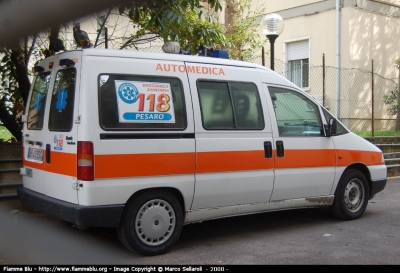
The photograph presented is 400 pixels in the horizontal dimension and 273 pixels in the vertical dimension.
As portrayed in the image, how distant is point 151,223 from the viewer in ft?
17.5

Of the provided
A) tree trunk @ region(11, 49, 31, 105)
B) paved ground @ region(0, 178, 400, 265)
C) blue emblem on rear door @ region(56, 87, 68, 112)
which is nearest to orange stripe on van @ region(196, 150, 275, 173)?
paved ground @ region(0, 178, 400, 265)

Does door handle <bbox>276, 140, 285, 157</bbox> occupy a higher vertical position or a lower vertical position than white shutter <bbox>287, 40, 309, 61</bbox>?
lower

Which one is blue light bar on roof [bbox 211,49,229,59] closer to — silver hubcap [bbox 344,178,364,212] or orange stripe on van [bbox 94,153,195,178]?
orange stripe on van [bbox 94,153,195,178]

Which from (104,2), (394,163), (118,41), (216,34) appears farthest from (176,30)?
(394,163)

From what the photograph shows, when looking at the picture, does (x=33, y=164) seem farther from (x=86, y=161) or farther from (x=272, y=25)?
(x=272, y=25)

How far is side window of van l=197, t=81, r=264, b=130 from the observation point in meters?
5.80

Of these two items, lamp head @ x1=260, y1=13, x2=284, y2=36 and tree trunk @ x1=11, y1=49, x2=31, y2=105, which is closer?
tree trunk @ x1=11, y1=49, x2=31, y2=105

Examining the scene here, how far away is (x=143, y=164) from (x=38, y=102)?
1.69 m

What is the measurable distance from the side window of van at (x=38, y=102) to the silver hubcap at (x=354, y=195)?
4360mm

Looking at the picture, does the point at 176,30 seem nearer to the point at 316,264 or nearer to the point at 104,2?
A: the point at 316,264

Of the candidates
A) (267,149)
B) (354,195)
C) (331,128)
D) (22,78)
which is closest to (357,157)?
(354,195)

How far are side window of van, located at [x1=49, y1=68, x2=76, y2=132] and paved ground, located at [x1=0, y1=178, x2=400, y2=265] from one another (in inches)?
56.2

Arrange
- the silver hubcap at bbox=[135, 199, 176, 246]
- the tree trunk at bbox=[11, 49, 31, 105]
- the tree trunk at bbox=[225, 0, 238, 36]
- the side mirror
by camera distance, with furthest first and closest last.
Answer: the tree trunk at bbox=[225, 0, 238, 36]
the tree trunk at bbox=[11, 49, 31, 105]
the side mirror
the silver hubcap at bbox=[135, 199, 176, 246]

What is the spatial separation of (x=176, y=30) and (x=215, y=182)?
312cm
